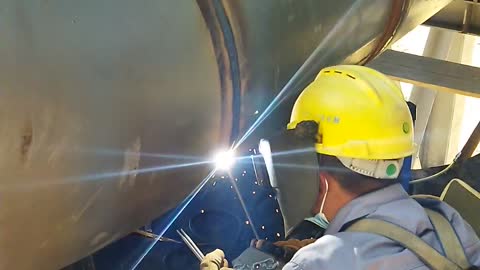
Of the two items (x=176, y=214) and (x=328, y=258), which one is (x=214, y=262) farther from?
(x=328, y=258)

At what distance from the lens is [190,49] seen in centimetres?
109

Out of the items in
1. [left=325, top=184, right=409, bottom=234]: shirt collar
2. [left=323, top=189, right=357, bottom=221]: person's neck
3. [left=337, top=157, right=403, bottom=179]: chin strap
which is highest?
[left=337, top=157, right=403, bottom=179]: chin strap

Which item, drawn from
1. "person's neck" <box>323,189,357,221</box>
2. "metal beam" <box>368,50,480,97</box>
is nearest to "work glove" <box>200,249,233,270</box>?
"person's neck" <box>323,189,357,221</box>

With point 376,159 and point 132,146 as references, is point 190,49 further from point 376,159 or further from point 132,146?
point 376,159

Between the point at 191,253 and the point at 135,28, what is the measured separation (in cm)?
64

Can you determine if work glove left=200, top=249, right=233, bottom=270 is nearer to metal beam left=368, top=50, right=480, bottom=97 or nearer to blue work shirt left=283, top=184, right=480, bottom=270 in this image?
blue work shirt left=283, top=184, right=480, bottom=270

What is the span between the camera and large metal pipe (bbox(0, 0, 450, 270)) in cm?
88

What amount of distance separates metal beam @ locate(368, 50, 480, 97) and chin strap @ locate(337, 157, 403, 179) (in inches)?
48.7

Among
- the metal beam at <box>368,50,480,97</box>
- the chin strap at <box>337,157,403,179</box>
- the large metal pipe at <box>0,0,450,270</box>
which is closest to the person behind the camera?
the large metal pipe at <box>0,0,450,270</box>

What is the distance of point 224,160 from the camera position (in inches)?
52.6

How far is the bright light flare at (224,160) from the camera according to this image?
1.29 metres

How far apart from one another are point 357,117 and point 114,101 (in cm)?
38

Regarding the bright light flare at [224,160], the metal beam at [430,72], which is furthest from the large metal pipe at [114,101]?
the metal beam at [430,72]

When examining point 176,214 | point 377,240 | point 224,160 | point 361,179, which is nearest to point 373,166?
point 361,179
